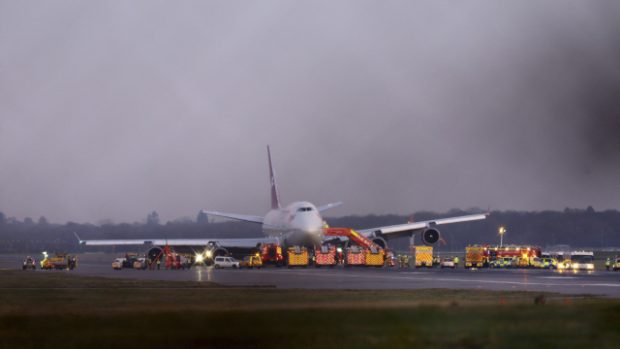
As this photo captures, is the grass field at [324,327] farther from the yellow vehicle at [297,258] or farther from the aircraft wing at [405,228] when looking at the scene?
the aircraft wing at [405,228]

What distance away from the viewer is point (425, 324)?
24.3 meters

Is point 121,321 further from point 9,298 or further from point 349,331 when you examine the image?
point 9,298

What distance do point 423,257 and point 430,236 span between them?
8.30 metres

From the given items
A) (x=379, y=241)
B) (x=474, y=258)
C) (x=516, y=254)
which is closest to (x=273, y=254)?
(x=379, y=241)

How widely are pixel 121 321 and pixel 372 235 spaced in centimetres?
9678

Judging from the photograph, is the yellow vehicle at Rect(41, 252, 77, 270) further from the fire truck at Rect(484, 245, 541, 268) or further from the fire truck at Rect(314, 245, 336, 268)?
the fire truck at Rect(484, 245, 541, 268)

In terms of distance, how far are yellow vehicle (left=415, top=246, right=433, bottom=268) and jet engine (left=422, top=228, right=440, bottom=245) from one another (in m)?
7.17

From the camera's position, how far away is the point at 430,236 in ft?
377

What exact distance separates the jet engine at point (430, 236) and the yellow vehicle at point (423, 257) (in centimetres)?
717

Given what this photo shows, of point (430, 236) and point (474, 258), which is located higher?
point (430, 236)

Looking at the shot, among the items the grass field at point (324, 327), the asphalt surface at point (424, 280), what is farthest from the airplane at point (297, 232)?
the grass field at point (324, 327)

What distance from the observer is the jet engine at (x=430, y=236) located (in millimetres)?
114500

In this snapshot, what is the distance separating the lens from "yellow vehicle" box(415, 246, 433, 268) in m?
107

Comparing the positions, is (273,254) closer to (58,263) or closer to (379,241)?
(379,241)
